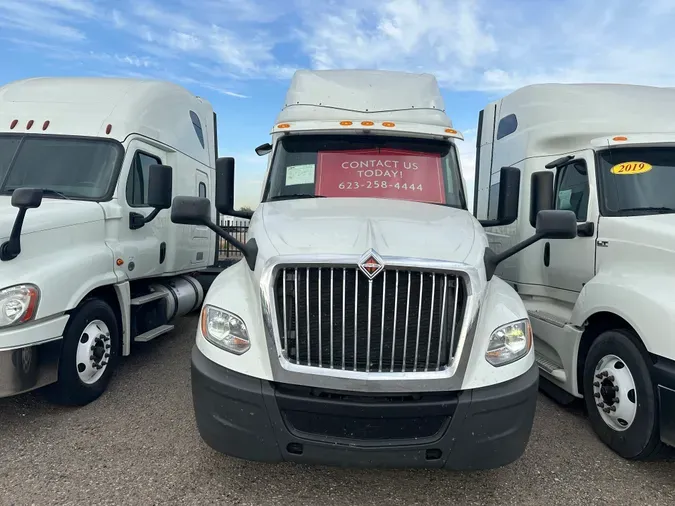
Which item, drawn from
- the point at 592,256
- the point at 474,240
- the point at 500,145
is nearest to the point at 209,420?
the point at 474,240

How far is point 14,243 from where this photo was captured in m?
3.72

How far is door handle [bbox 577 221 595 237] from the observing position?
14.9 ft

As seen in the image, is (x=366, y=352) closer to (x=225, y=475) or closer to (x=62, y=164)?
(x=225, y=475)

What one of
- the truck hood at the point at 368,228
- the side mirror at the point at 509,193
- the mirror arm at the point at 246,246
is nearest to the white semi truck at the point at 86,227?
the mirror arm at the point at 246,246

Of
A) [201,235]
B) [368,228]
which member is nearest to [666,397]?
[368,228]

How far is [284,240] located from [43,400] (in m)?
3.14

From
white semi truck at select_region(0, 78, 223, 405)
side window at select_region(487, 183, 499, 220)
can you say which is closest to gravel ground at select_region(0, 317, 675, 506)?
white semi truck at select_region(0, 78, 223, 405)

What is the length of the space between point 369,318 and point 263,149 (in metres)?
3.11

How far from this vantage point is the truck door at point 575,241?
4594 mm

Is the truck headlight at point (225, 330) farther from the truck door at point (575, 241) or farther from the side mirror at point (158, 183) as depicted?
the truck door at point (575, 241)

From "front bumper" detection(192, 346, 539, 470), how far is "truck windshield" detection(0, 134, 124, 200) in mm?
3250

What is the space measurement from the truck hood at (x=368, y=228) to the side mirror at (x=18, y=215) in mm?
1731

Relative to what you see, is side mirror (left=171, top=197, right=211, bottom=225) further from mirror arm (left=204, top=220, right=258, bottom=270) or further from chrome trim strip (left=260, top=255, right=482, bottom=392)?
chrome trim strip (left=260, top=255, right=482, bottom=392)

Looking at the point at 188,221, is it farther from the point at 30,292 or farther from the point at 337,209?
the point at 30,292
